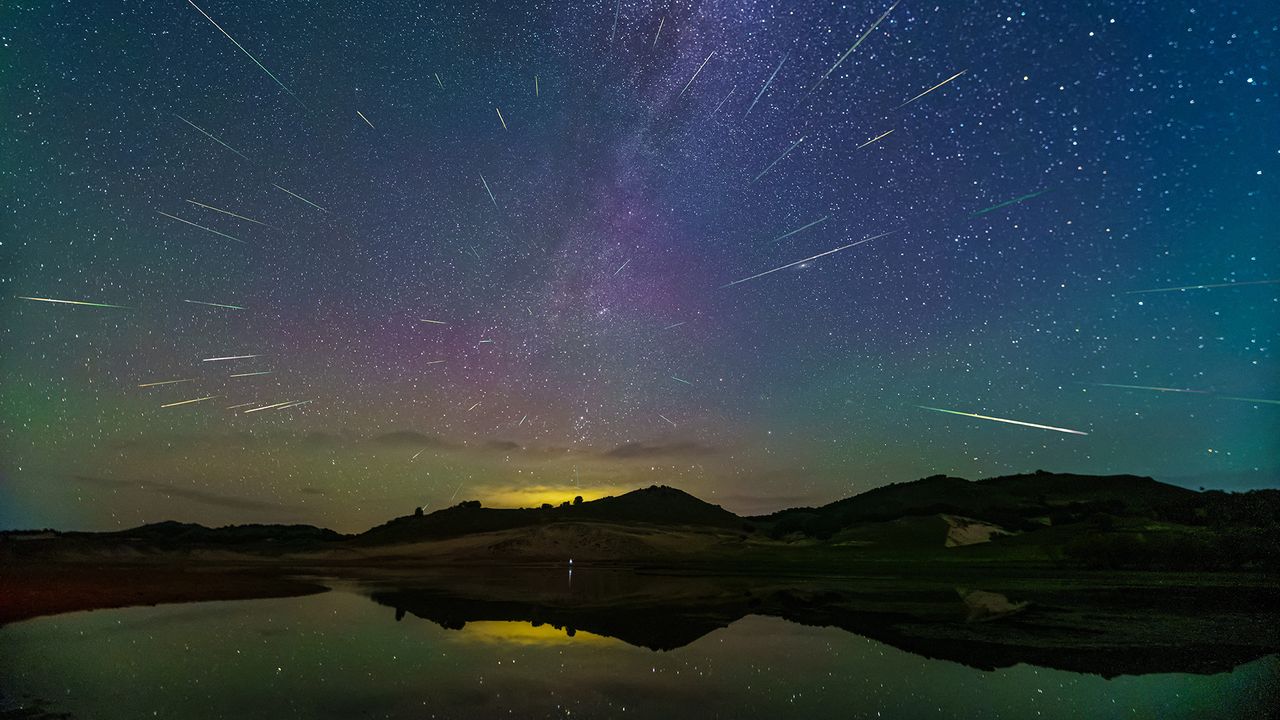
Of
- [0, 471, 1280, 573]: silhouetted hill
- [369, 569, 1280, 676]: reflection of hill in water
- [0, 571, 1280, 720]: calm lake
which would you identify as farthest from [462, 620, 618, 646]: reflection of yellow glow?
[0, 471, 1280, 573]: silhouetted hill

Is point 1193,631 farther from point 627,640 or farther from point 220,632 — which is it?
point 220,632

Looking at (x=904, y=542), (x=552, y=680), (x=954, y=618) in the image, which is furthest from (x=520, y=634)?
(x=904, y=542)

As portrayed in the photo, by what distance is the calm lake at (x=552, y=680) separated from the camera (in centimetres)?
1141

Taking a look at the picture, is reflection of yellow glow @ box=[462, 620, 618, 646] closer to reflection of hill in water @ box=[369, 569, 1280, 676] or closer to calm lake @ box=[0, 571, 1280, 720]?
calm lake @ box=[0, 571, 1280, 720]

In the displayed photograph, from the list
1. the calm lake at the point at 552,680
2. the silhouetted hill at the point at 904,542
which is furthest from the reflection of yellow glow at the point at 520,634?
the silhouetted hill at the point at 904,542

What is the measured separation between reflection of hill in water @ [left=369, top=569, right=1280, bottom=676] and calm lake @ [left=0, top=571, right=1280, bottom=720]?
0.97 metres

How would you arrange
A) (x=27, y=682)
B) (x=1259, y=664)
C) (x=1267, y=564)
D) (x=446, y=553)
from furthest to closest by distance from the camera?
(x=446, y=553), (x=1267, y=564), (x=1259, y=664), (x=27, y=682)

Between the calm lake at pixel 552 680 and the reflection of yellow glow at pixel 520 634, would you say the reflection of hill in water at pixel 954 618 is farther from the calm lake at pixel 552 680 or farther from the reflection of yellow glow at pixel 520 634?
the calm lake at pixel 552 680

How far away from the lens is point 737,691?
12508mm

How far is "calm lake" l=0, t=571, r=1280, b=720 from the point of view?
11406 mm

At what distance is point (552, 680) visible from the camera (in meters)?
13.5

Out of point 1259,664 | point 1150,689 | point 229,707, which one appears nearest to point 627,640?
point 229,707

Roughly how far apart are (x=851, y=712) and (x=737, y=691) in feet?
7.43

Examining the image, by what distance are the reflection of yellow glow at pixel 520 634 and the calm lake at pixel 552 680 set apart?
9 centimetres
